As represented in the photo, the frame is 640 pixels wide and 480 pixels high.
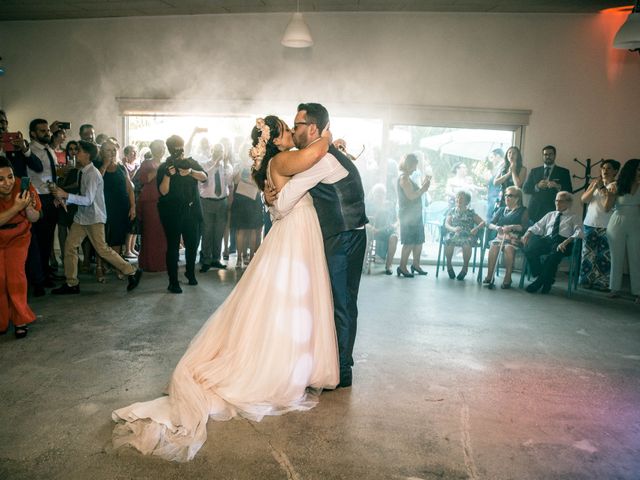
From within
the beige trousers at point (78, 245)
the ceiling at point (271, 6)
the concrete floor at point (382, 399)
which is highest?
the ceiling at point (271, 6)

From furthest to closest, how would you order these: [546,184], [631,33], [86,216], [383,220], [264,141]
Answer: [383,220], [546,184], [631,33], [86,216], [264,141]

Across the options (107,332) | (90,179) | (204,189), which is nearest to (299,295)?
(107,332)

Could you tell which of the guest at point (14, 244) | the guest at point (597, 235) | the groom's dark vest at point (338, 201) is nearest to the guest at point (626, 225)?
the guest at point (597, 235)

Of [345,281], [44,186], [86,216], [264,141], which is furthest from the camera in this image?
[44,186]

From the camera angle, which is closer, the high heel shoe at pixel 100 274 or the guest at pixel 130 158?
the high heel shoe at pixel 100 274

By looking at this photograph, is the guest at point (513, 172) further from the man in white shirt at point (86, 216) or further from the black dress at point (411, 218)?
the man in white shirt at point (86, 216)

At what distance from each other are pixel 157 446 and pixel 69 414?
667mm

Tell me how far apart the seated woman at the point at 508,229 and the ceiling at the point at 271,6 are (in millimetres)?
2772

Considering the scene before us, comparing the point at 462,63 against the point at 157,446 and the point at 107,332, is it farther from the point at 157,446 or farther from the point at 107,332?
the point at 157,446

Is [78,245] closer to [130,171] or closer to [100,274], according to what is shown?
[100,274]

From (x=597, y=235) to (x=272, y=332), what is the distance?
5.18m

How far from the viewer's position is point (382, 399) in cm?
297

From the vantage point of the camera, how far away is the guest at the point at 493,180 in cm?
742

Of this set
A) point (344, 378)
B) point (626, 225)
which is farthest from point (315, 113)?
point (626, 225)
